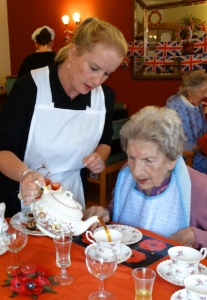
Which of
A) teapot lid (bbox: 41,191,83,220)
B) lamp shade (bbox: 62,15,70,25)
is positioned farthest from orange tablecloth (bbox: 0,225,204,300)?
lamp shade (bbox: 62,15,70,25)

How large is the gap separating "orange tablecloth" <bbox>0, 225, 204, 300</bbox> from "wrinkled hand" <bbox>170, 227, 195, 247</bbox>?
28cm

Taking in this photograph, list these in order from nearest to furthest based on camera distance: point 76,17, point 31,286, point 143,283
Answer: point 143,283 < point 31,286 < point 76,17

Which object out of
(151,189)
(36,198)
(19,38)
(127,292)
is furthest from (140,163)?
(19,38)

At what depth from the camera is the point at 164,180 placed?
1.78m

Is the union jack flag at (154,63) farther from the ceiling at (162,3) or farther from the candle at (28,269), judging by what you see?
the candle at (28,269)

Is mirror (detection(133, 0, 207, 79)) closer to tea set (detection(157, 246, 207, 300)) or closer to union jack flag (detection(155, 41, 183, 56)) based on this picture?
union jack flag (detection(155, 41, 183, 56))

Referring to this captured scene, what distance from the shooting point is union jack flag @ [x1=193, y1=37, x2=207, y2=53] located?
4320mm

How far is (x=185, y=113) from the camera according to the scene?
3.85 meters

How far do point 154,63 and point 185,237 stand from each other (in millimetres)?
3485

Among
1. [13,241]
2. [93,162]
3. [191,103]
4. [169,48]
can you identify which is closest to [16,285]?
[13,241]

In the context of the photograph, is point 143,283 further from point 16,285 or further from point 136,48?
point 136,48

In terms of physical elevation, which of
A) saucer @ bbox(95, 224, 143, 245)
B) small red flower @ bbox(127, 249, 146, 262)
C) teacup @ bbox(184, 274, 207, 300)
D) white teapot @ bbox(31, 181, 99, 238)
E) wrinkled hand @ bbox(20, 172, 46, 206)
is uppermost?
wrinkled hand @ bbox(20, 172, 46, 206)

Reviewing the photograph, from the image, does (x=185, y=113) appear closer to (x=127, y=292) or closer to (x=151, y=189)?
(x=151, y=189)

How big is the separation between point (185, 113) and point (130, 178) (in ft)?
7.03
